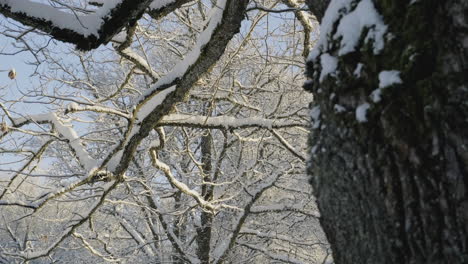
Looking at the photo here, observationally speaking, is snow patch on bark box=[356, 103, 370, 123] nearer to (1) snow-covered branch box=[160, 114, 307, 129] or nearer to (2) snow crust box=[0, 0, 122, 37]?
(2) snow crust box=[0, 0, 122, 37]

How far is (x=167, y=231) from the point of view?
695 centimetres

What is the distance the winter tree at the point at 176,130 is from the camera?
280 cm

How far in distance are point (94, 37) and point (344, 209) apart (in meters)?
1.82

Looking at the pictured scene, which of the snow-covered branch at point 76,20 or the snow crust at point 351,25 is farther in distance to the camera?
the snow-covered branch at point 76,20

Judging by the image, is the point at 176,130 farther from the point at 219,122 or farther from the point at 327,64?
the point at 327,64

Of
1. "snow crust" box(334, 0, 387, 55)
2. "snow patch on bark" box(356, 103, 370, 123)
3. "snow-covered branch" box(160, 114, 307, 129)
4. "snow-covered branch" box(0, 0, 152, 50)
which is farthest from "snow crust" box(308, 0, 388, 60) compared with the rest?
"snow-covered branch" box(160, 114, 307, 129)

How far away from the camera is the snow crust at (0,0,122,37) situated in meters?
2.20

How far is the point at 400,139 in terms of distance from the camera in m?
0.88

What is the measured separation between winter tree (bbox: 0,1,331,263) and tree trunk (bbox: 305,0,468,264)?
134cm

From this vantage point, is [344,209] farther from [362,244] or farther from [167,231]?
[167,231]

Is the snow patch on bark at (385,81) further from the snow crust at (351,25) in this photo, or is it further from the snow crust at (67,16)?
the snow crust at (67,16)

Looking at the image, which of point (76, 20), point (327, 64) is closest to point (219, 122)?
point (76, 20)

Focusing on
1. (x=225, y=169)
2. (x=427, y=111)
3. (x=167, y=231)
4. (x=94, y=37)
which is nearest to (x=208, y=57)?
(x=94, y=37)

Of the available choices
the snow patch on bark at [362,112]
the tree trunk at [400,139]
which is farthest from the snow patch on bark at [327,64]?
the snow patch on bark at [362,112]
